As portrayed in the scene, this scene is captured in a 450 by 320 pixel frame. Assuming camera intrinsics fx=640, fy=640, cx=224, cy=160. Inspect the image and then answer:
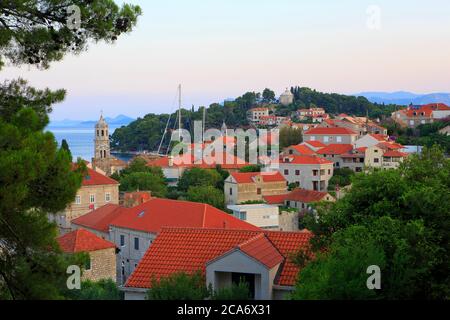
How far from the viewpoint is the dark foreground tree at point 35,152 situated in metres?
7.55

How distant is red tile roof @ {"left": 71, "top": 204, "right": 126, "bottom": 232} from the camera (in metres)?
33.3

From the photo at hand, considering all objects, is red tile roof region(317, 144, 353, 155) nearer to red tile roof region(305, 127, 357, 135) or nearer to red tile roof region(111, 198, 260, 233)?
red tile roof region(305, 127, 357, 135)

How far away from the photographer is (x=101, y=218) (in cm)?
3472

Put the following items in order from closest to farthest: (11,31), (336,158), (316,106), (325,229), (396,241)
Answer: (11,31), (396,241), (325,229), (336,158), (316,106)

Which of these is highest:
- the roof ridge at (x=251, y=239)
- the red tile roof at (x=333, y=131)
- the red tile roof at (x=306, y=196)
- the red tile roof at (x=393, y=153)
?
the red tile roof at (x=333, y=131)

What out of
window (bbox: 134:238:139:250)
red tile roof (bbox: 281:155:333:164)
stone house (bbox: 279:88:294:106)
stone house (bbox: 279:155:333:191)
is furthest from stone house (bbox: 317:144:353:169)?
stone house (bbox: 279:88:294:106)

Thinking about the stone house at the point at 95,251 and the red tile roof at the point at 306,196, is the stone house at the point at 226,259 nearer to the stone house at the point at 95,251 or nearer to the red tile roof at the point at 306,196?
the stone house at the point at 95,251

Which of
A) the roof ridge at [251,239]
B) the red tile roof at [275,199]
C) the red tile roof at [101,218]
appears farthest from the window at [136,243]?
the red tile roof at [275,199]

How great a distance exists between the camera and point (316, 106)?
15275 centimetres

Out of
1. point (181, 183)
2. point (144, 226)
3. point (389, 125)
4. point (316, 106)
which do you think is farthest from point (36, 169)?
point (316, 106)

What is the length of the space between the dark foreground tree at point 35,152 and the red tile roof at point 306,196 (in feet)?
132

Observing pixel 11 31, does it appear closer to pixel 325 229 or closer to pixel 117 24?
pixel 117 24

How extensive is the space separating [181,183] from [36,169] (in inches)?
2001

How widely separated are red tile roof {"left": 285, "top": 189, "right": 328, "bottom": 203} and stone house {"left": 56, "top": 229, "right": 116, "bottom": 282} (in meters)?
25.7
